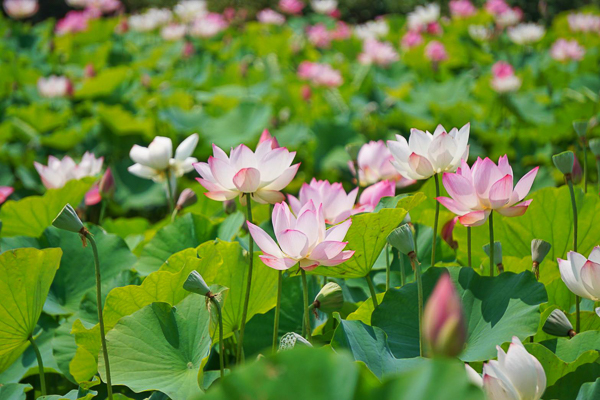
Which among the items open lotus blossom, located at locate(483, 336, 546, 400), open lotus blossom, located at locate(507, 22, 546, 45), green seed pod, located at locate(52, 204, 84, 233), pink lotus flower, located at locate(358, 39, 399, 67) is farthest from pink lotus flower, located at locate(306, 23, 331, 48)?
open lotus blossom, located at locate(483, 336, 546, 400)

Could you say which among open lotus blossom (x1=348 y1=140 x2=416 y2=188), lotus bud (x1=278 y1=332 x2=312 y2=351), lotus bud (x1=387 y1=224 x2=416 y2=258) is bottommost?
open lotus blossom (x1=348 y1=140 x2=416 y2=188)

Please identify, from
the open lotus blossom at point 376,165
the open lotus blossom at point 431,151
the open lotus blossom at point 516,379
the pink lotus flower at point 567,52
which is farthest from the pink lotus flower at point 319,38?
the open lotus blossom at point 516,379

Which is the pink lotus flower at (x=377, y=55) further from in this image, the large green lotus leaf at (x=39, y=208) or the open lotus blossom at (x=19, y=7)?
the large green lotus leaf at (x=39, y=208)

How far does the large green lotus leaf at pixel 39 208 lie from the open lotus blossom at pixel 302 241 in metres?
0.75

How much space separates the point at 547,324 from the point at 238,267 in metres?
0.49

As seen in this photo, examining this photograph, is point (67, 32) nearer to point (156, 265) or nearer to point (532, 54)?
point (532, 54)

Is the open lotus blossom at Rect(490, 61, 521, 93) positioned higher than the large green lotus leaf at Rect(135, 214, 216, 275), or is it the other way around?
the large green lotus leaf at Rect(135, 214, 216, 275)

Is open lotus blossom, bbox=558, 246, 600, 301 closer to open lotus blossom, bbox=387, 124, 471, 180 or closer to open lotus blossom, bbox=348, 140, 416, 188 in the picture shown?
open lotus blossom, bbox=387, 124, 471, 180

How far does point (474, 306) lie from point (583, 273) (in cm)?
16

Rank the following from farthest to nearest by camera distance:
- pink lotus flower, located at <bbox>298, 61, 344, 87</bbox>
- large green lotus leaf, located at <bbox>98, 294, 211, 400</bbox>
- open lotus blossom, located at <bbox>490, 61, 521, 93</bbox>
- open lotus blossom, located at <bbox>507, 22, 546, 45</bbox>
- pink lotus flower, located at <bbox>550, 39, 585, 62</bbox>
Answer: open lotus blossom, located at <bbox>507, 22, 546, 45</bbox> → pink lotus flower, located at <bbox>550, 39, 585, 62</bbox> → pink lotus flower, located at <bbox>298, 61, 344, 87</bbox> → open lotus blossom, located at <bbox>490, 61, 521, 93</bbox> → large green lotus leaf, located at <bbox>98, 294, 211, 400</bbox>

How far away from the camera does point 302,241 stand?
0.80 meters

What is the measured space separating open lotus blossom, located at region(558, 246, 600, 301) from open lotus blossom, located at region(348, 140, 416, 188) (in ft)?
1.65

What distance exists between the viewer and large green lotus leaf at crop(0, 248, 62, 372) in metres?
0.95

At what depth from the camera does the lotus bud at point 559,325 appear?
2.77 feet
